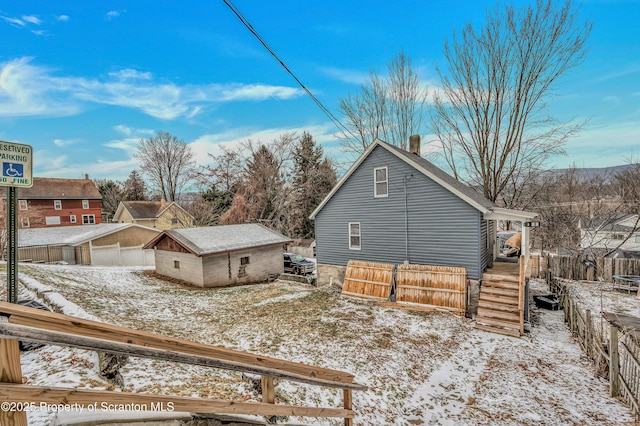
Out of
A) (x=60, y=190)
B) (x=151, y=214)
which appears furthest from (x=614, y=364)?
(x=60, y=190)

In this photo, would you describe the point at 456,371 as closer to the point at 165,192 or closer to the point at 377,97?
the point at 377,97

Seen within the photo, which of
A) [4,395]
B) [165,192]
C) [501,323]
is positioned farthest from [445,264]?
[165,192]

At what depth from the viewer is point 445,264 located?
12188 mm

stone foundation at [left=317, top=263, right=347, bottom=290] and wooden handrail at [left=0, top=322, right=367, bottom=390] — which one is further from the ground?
wooden handrail at [left=0, top=322, right=367, bottom=390]

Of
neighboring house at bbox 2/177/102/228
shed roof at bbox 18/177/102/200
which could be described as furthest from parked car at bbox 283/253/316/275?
shed roof at bbox 18/177/102/200

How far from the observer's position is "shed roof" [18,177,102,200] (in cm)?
3472

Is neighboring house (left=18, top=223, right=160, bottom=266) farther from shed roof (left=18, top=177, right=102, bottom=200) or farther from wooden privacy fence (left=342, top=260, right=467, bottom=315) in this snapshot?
wooden privacy fence (left=342, top=260, right=467, bottom=315)

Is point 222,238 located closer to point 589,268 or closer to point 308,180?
point 308,180

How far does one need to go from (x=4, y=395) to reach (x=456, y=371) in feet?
28.0

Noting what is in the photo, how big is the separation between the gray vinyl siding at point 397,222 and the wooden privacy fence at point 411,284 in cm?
64

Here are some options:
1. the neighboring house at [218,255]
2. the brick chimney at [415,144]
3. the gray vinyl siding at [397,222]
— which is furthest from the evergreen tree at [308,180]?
the brick chimney at [415,144]

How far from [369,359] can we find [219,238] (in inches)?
510

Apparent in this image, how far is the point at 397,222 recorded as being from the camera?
13422 mm

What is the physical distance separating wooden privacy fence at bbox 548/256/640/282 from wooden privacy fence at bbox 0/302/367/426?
69.4 ft
